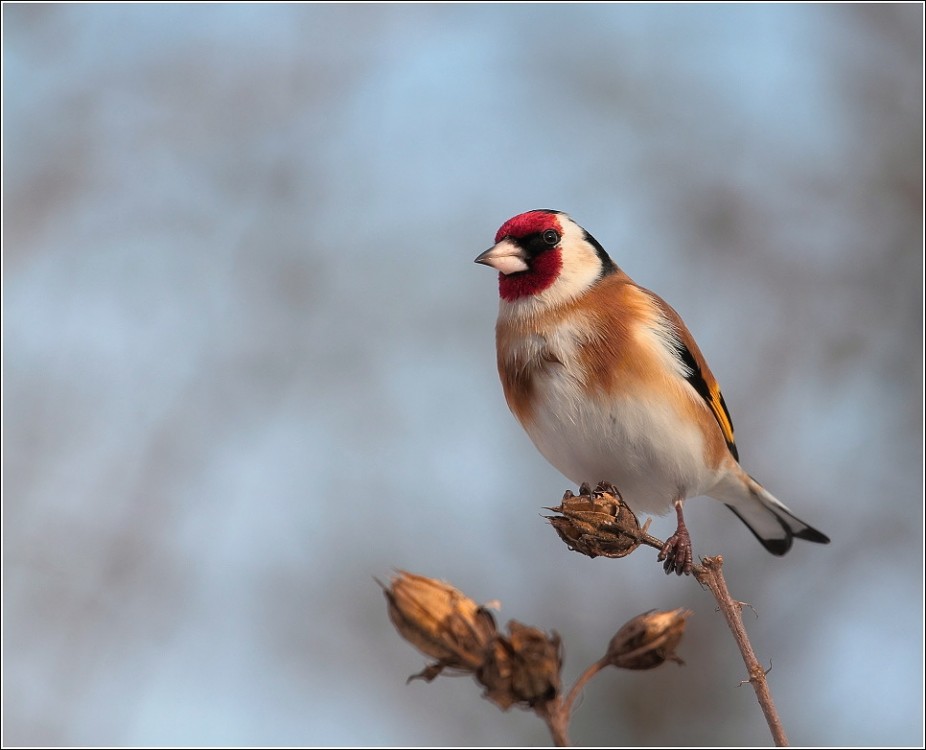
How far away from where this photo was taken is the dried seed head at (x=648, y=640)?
1927 mm

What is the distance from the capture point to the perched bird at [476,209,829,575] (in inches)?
139

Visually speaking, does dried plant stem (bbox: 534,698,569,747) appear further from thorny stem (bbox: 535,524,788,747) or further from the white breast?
the white breast

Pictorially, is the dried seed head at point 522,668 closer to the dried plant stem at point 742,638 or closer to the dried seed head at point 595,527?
the dried plant stem at point 742,638

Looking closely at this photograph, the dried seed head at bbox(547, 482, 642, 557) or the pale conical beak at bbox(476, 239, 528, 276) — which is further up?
the pale conical beak at bbox(476, 239, 528, 276)

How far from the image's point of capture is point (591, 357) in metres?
3.55

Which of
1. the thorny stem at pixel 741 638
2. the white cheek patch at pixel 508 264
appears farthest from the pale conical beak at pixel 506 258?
the thorny stem at pixel 741 638

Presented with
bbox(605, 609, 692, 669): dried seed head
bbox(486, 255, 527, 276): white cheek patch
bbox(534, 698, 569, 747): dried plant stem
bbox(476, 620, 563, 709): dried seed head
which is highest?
bbox(486, 255, 527, 276): white cheek patch

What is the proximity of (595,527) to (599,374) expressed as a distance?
1.15 meters

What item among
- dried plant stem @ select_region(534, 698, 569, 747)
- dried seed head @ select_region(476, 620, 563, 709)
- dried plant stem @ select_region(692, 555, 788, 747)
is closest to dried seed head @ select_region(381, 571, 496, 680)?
dried seed head @ select_region(476, 620, 563, 709)

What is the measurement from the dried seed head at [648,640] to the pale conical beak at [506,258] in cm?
198

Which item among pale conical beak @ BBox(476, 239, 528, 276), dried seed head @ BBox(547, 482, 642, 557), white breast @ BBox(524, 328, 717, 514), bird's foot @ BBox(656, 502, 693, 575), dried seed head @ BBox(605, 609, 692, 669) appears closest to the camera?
dried seed head @ BBox(605, 609, 692, 669)

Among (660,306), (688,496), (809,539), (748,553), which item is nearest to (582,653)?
(748,553)

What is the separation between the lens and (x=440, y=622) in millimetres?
1777

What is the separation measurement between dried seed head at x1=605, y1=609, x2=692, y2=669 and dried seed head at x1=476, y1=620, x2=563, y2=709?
265 mm
